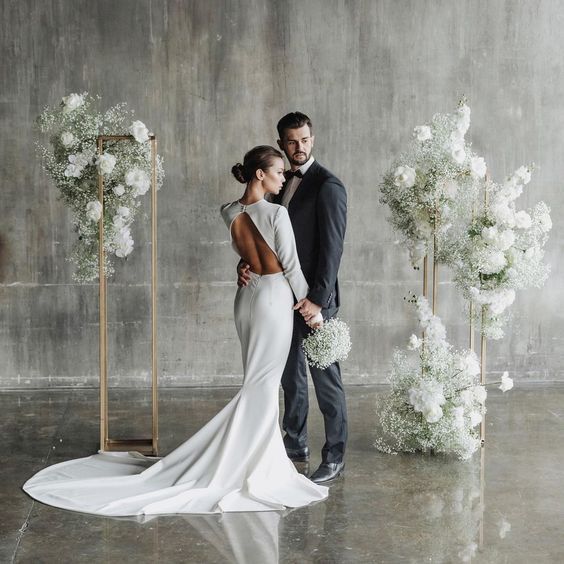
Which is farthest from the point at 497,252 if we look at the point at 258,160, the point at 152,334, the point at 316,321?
the point at 152,334

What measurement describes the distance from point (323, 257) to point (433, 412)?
121 centimetres

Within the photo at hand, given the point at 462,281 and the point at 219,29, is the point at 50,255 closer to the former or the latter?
the point at 219,29

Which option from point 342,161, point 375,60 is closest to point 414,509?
point 342,161

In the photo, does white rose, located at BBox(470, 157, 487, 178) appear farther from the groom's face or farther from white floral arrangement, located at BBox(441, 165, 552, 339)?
the groom's face

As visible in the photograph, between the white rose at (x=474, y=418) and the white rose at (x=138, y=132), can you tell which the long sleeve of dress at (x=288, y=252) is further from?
the white rose at (x=474, y=418)

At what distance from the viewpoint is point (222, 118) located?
24.5ft

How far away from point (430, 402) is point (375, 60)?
359cm

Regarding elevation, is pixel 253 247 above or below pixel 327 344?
above

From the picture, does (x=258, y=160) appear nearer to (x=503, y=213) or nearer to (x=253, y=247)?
(x=253, y=247)

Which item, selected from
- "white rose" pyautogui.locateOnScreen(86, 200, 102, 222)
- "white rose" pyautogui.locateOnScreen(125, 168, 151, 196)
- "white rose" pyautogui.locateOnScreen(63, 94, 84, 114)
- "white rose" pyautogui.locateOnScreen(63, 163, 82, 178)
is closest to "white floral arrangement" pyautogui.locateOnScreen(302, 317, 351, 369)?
"white rose" pyautogui.locateOnScreen(125, 168, 151, 196)

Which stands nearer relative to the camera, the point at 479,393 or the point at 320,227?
the point at 320,227

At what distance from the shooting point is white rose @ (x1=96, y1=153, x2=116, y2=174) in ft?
16.8

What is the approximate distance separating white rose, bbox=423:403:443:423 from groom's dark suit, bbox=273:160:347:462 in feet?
1.73

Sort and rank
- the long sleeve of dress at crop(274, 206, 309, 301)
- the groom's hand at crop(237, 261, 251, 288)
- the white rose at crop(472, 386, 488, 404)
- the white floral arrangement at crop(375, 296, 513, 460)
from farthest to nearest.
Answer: the white rose at crop(472, 386, 488, 404)
the white floral arrangement at crop(375, 296, 513, 460)
the groom's hand at crop(237, 261, 251, 288)
the long sleeve of dress at crop(274, 206, 309, 301)
